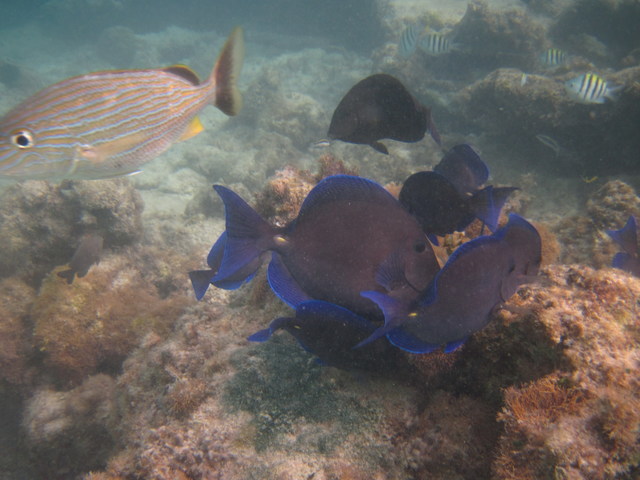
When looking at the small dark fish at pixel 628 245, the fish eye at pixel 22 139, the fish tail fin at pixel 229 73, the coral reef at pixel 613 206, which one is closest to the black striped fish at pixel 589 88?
Result: the coral reef at pixel 613 206

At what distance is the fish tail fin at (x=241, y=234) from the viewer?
1703 millimetres

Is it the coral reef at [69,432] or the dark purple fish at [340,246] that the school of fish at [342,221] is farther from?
the coral reef at [69,432]

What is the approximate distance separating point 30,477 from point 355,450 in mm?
4438

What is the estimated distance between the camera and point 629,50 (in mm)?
12539

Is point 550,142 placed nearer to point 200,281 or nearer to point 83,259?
point 200,281

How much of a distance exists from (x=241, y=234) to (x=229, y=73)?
1690mm

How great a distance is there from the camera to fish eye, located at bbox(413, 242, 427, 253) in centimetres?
151

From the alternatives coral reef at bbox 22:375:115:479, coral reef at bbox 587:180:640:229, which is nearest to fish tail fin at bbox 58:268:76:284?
coral reef at bbox 22:375:115:479

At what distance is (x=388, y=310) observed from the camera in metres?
1.27

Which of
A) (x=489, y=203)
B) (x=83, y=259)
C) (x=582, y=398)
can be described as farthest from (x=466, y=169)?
(x=83, y=259)

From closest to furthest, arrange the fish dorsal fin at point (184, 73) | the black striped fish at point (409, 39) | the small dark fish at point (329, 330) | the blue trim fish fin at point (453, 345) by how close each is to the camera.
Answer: the blue trim fish fin at point (453, 345) < the small dark fish at point (329, 330) < the fish dorsal fin at point (184, 73) < the black striped fish at point (409, 39)

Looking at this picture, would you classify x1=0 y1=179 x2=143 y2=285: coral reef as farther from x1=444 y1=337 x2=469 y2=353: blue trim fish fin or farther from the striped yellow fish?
x1=444 y1=337 x2=469 y2=353: blue trim fish fin

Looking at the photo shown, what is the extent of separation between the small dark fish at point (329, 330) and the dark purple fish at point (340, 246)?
88 mm

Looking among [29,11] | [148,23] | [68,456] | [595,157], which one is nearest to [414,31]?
[595,157]
